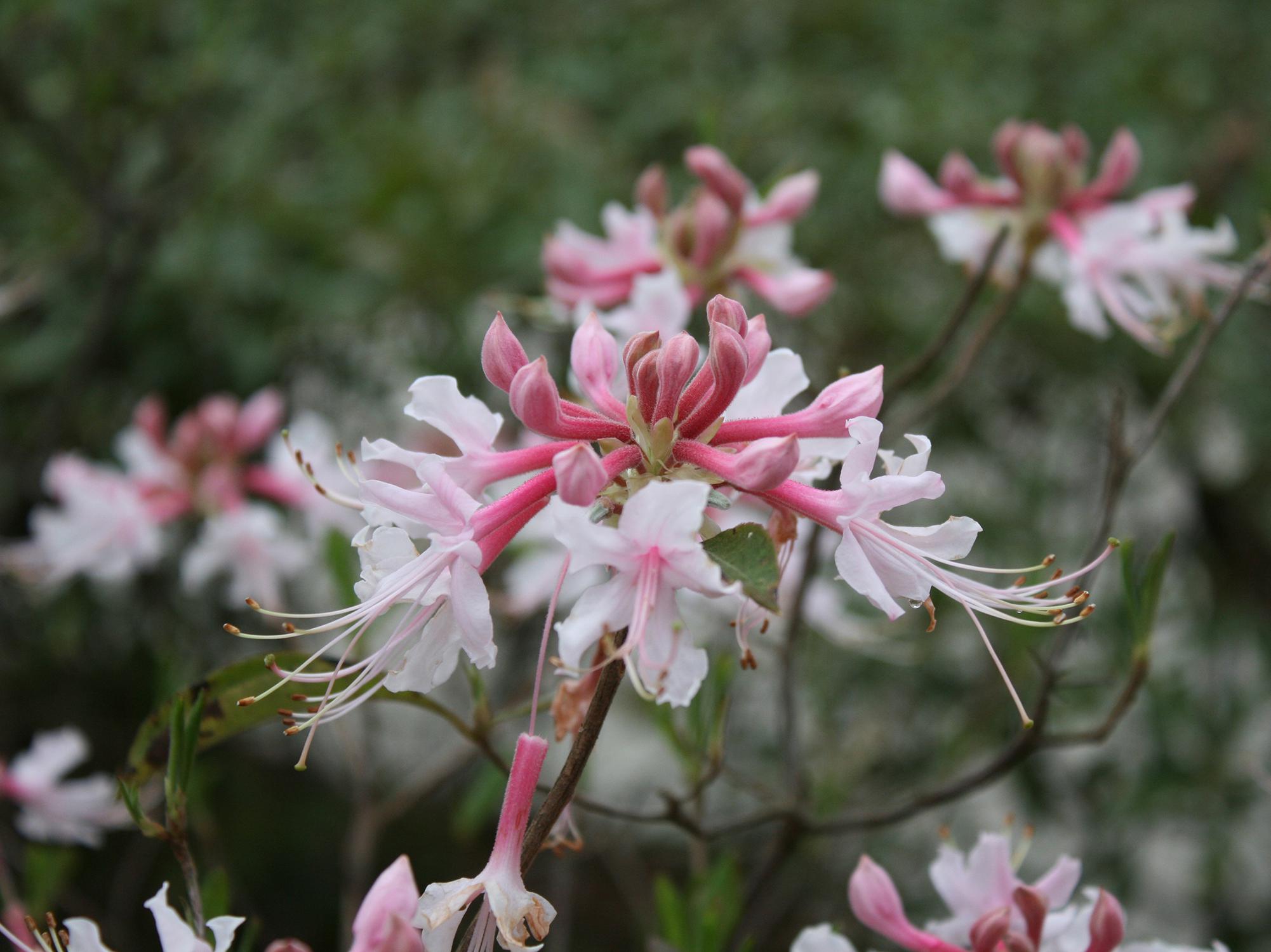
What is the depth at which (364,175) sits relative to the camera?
189 cm

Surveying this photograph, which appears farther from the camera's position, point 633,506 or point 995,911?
point 995,911

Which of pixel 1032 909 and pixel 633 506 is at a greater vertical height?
pixel 633 506

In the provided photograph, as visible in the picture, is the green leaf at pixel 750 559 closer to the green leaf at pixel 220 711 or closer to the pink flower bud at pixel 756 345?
the pink flower bud at pixel 756 345

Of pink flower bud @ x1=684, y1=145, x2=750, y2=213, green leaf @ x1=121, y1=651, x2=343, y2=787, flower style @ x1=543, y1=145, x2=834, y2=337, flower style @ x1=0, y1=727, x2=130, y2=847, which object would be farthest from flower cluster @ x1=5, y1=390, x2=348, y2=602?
green leaf @ x1=121, y1=651, x2=343, y2=787

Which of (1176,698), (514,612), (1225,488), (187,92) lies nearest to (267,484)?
(514,612)

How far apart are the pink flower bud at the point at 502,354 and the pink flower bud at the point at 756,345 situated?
13 cm

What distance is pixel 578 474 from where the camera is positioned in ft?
1.70

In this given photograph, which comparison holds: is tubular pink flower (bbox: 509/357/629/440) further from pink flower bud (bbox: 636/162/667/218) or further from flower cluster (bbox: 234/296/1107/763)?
pink flower bud (bbox: 636/162/667/218)

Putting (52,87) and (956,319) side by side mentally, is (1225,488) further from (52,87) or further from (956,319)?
(52,87)

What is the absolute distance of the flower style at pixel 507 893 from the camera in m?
0.53

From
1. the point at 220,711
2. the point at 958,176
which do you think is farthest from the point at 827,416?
the point at 958,176

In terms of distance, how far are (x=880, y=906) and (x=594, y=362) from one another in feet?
1.26

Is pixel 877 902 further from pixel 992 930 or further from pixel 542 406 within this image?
pixel 542 406

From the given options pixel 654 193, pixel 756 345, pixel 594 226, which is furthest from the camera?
pixel 594 226
